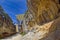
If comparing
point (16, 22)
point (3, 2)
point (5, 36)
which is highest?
point (3, 2)

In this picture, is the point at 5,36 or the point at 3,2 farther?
the point at 5,36

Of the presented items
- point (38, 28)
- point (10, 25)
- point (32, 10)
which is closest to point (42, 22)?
point (38, 28)

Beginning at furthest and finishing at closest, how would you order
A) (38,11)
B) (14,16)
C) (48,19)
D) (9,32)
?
(9,32) → (14,16) → (38,11) → (48,19)

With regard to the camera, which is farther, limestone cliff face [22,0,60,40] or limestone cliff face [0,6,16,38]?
limestone cliff face [0,6,16,38]

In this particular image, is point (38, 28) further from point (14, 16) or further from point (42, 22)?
point (14, 16)

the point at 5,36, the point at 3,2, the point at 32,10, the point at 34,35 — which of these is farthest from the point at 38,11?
the point at 5,36

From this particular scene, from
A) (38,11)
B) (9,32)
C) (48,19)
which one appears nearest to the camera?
(48,19)

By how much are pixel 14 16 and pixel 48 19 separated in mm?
1393

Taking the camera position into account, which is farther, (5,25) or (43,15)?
(5,25)

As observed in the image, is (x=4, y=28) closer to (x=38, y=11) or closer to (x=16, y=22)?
(x=16, y=22)

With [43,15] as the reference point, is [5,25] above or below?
below

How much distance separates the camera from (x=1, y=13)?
278 inches

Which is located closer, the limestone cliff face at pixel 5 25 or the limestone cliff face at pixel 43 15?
the limestone cliff face at pixel 43 15

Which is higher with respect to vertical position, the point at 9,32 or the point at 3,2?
the point at 3,2
